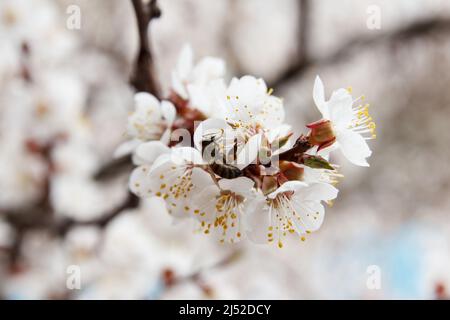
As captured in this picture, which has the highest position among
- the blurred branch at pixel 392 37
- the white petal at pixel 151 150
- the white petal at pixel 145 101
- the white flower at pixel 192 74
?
the blurred branch at pixel 392 37

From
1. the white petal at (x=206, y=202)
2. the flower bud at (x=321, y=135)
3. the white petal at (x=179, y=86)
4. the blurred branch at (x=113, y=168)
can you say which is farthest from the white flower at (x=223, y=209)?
the blurred branch at (x=113, y=168)

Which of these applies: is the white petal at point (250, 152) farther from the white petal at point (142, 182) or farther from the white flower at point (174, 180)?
the white petal at point (142, 182)

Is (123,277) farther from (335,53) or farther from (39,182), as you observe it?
(335,53)

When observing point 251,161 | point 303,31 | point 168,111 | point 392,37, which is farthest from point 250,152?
point 392,37

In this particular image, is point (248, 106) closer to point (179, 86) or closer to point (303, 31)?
point (179, 86)

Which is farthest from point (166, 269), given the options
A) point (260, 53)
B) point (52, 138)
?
point (260, 53)

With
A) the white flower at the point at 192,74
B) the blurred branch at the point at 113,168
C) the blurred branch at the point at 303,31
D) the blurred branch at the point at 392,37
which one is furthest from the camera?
the blurred branch at the point at 392,37

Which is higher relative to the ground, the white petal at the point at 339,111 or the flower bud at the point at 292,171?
the white petal at the point at 339,111
